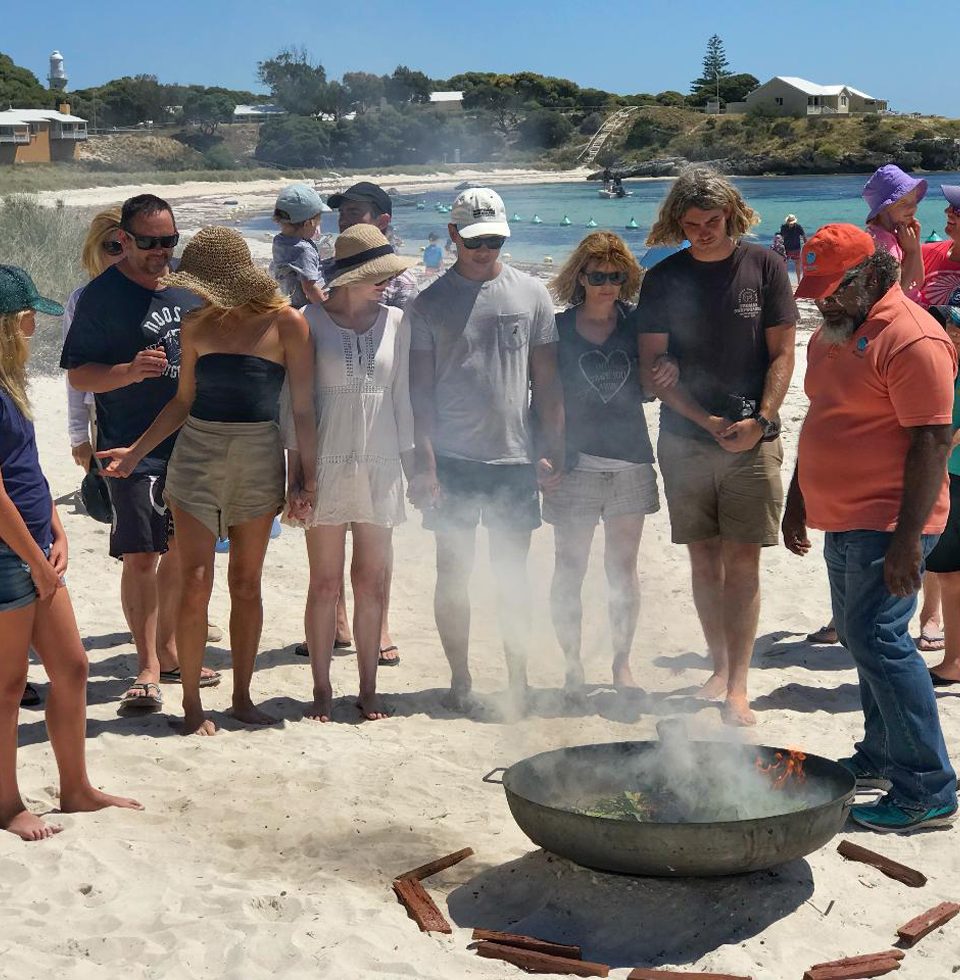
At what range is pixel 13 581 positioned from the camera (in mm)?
3902

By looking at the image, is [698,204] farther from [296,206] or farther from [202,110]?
[202,110]

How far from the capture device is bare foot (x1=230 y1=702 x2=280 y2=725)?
5.31 m

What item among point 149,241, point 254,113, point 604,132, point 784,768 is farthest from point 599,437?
point 254,113

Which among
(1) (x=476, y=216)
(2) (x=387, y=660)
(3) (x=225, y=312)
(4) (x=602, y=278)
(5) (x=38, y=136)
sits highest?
(5) (x=38, y=136)

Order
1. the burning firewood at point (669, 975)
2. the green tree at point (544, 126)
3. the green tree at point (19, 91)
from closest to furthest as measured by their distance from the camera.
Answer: the burning firewood at point (669, 975)
the green tree at point (544, 126)
the green tree at point (19, 91)

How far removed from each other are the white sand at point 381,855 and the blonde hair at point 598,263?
1.88 meters

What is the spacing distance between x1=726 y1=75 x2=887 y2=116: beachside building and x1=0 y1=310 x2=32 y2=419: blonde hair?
103604 mm

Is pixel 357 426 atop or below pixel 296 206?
below

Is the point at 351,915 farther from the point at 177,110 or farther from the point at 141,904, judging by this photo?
the point at 177,110

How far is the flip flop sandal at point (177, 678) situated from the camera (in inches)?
229

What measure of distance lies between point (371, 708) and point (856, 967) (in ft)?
8.53

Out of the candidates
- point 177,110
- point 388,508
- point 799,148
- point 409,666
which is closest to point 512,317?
point 388,508

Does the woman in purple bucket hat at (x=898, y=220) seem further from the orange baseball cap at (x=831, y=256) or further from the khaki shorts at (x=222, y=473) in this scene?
the khaki shorts at (x=222, y=473)

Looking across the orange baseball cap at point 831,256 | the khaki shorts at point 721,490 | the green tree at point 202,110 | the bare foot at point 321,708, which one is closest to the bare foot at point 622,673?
the khaki shorts at point 721,490
